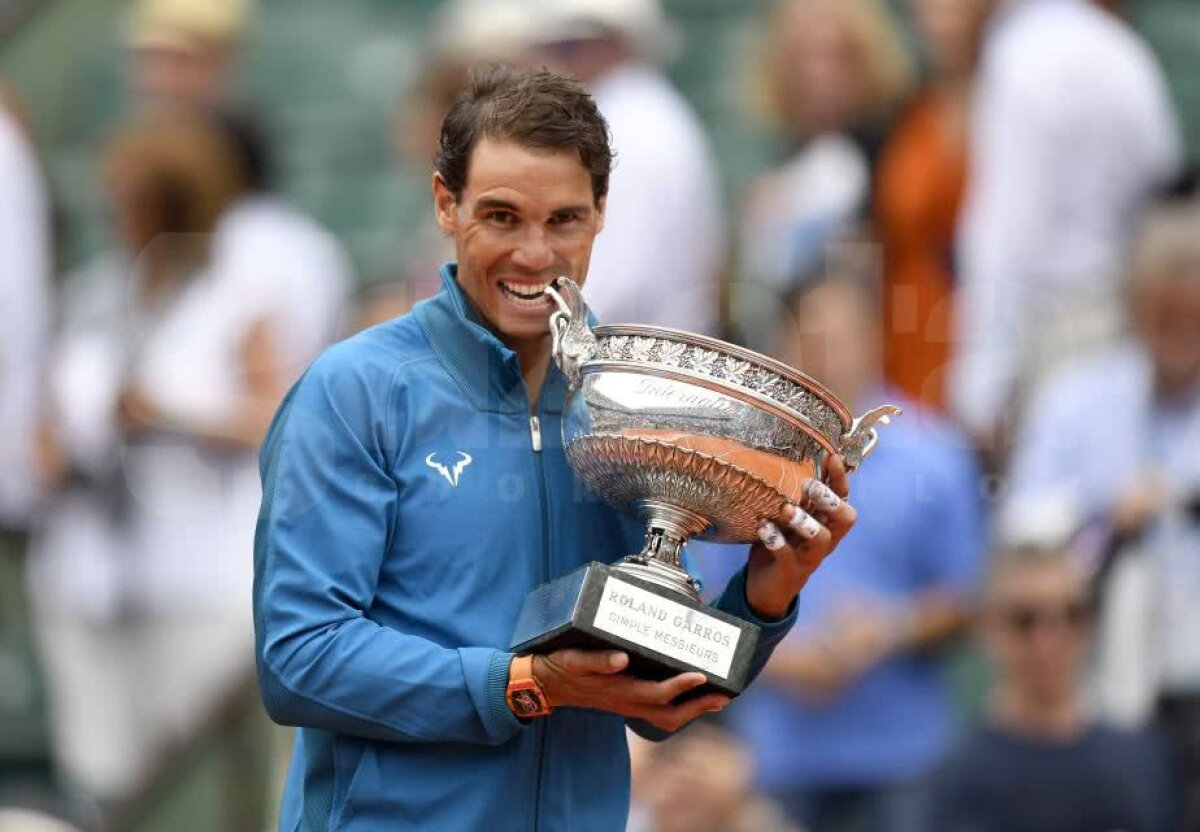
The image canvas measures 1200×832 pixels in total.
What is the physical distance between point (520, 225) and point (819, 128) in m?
3.56

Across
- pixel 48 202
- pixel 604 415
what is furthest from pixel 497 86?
pixel 48 202

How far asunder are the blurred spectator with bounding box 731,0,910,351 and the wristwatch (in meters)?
3.30

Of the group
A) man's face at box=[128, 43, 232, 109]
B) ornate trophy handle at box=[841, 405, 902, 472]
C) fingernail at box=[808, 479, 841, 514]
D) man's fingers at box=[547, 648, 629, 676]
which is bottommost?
man's fingers at box=[547, 648, 629, 676]

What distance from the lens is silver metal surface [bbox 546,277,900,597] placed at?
9.06ft

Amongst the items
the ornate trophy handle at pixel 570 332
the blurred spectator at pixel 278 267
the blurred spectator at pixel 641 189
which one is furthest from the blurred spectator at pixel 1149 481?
the ornate trophy handle at pixel 570 332

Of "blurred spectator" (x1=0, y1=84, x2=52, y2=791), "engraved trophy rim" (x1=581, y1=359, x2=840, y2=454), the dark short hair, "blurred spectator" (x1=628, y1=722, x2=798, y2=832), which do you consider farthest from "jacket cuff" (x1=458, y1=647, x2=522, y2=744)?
"blurred spectator" (x1=0, y1=84, x2=52, y2=791)

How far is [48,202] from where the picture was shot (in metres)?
7.84

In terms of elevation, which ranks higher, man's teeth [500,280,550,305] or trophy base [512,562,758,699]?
man's teeth [500,280,550,305]

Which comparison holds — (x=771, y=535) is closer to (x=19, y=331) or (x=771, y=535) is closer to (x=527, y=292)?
(x=527, y=292)

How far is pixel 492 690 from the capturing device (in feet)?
9.00

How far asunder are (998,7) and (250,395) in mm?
2228

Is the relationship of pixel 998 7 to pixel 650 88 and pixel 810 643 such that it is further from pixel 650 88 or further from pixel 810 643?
pixel 810 643

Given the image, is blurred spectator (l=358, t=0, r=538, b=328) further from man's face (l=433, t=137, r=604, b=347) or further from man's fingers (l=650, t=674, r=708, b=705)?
man's fingers (l=650, t=674, r=708, b=705)

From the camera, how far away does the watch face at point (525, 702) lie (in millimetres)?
2729
